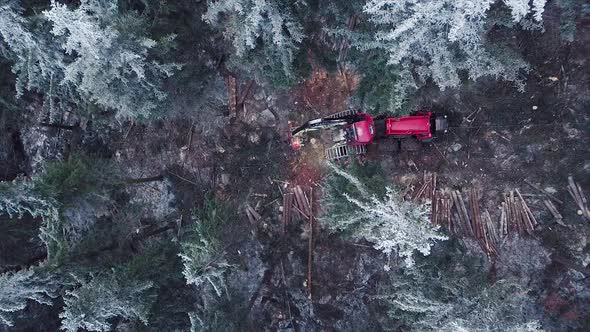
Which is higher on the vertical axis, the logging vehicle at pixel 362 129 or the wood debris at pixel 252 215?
the logging vehicle at pixel 362 129

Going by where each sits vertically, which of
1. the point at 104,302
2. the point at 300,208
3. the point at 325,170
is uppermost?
the point at 325,170

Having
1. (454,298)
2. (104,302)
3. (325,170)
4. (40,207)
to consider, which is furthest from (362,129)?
(40,207)

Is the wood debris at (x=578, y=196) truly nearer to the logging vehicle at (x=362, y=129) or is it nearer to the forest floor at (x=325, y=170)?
the forest floor at (x=325, y=170)

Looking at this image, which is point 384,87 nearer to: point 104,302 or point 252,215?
point 252,215

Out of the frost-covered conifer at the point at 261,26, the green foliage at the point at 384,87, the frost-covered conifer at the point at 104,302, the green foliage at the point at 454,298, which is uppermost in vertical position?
the frost-covered conifer at the point at 261,26

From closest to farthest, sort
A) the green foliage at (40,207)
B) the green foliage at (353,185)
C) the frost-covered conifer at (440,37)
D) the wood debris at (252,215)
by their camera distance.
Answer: the frost-covered conifer at (440,37)
the green foliage at (40,207)
the green foliage at (353,185)
the wood debris at (252,215)

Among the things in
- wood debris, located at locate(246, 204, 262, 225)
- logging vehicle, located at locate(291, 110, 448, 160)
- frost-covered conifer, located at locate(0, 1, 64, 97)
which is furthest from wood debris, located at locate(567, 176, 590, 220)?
frost-covered conifer, located at locate(0, 1, 64, 97)

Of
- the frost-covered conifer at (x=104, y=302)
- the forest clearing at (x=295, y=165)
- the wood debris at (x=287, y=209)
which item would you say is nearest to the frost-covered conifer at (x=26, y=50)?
the forest clearing at (x=295, y=165)
